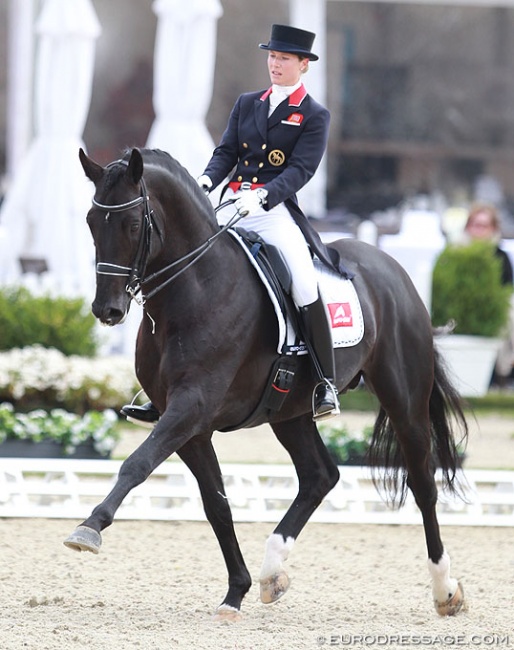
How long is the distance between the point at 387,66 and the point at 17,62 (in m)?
9.91

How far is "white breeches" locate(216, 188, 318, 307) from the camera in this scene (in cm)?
544

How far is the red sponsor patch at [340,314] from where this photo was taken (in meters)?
5.69

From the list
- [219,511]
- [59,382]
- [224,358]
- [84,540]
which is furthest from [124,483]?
[59,382]

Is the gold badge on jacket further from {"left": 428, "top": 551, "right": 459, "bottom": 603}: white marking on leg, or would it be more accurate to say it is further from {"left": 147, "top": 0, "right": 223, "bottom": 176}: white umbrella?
{"left": 147, "top": 0, "right": 223, "bottom": 176}: white umbrella

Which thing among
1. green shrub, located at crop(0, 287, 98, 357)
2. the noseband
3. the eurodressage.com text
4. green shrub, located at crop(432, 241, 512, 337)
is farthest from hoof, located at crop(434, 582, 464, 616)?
green shrub, located at crop(432, 241, 512, 337)

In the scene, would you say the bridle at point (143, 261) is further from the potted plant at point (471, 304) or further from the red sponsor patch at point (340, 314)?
the potted plant at point (471, 304)

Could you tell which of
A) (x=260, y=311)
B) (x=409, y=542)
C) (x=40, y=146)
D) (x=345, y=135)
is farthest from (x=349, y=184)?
(x=260, y=311)

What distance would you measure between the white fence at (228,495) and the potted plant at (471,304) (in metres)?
4.48

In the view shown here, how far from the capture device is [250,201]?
5230 mm

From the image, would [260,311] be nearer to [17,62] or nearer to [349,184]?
[17,62]

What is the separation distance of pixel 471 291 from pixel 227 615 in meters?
7.49

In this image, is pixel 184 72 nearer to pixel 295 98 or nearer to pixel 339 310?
pixel 295 98

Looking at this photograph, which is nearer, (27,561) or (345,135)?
Answer: (27,561)

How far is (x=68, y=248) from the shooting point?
1251 cm
